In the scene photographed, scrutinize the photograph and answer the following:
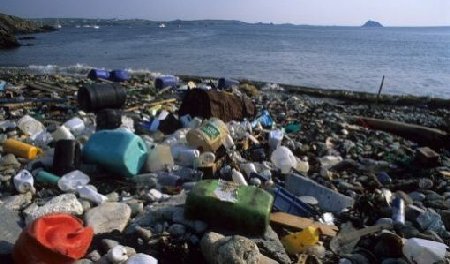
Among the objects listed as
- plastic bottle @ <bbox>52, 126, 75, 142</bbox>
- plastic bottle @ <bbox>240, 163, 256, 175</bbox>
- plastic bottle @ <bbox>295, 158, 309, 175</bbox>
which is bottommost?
plastic bottle @ <bbox>295, 158, 309, 175</bbox>

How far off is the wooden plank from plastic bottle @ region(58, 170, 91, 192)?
193cm

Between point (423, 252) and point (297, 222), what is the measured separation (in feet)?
3.33

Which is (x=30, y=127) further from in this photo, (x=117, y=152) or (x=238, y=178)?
(x=238, y=178)

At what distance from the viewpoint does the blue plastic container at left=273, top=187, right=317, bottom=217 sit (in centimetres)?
403

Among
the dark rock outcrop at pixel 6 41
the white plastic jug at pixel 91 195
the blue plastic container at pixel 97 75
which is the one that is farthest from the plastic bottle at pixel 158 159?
the dark rock outcrop at pixel 6 41

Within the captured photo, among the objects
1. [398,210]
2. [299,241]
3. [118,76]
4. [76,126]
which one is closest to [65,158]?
[76,126]

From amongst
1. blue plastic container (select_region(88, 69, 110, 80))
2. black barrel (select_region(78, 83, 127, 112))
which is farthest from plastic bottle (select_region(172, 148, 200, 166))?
blue plastic container (select_region(88, 69, 110, 80))

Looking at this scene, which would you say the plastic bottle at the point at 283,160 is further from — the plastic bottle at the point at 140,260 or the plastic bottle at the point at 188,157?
the plastic bottle at the point at 140,260

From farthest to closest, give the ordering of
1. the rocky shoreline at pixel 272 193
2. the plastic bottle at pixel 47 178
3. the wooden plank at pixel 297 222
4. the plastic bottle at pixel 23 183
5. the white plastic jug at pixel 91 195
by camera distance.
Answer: the plastic bottle at pixel 47 178 → the plastic bottle at pixel 23 183 → the white plastic jug at pixel 91 195 → the wooden plank at pixel 297 222 → the rocky shoreline at pixel 272 193

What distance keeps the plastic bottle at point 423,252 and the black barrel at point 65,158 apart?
3.30 metres

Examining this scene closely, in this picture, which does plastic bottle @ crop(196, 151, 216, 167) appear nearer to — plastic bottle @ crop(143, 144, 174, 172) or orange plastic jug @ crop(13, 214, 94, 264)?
plastic bottle @ crop(143, 144, 174, 172)

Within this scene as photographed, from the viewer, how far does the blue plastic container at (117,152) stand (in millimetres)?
4379

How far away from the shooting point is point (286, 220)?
3.67m

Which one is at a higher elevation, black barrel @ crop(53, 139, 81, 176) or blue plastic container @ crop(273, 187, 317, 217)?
black barrel @ crop(53, 139, 81, 176)
